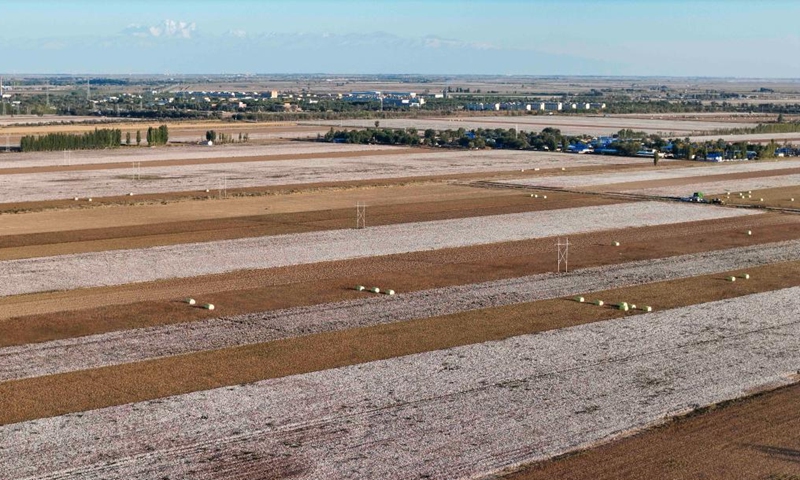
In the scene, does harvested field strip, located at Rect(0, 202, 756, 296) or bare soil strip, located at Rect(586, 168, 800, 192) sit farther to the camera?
bare soil strip, located at Rect(586, 168, 800, 192)

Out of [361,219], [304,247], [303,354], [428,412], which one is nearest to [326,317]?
[303,354]

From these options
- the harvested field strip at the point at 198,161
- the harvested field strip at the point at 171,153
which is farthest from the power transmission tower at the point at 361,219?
the harvested field strip at the point at 171,153

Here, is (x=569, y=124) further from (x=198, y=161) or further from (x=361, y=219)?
(x=361, y=219)

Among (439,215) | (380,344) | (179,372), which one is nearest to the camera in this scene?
(179,372)

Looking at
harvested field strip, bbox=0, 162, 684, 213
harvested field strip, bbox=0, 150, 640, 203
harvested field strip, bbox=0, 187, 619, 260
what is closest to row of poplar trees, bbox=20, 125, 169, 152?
harvested field strip, bbox=0, 150, 640, 203

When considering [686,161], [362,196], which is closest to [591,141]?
[686,161]

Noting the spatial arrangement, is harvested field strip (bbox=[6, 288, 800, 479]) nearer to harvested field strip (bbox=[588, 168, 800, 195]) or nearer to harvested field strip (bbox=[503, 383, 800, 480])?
harvested field strip (bbox=[503, 383, 800, 480])

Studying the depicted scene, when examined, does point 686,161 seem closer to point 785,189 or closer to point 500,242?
point 785,189
